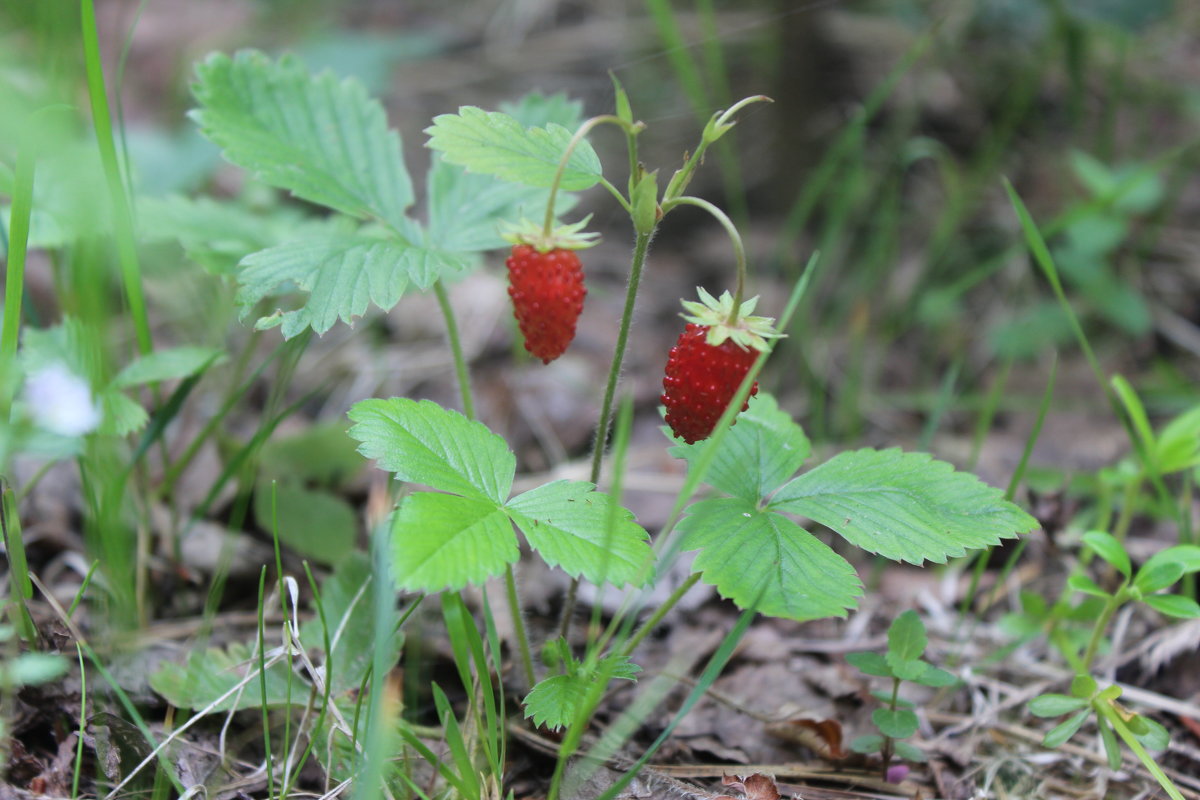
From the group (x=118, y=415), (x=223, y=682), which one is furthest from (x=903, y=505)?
(x=118, y=415)

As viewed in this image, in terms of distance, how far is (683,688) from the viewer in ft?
5.31

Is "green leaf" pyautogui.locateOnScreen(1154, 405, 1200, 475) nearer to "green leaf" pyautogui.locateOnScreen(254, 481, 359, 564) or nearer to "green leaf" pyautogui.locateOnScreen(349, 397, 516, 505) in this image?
"green leaf" pyautogui.locateOnScreen(349, 397, 516, 505)

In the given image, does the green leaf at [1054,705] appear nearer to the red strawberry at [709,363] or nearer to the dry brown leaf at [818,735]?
the dry brown leaf at [818,735]

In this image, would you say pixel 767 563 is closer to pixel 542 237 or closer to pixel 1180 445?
pixel 542 237

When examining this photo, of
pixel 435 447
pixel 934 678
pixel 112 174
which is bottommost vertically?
pixel 934 678

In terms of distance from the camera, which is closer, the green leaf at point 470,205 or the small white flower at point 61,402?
the small white flower at point 61,402

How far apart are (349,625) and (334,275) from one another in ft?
1.82

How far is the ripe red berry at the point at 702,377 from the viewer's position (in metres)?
1.19

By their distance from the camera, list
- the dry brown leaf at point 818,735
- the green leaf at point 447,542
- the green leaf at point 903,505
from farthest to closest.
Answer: the dry brown leaf at point 818,735 < the green leaf at point 903,505 < the green leaf at point 447,542

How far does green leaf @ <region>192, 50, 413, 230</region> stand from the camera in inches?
63.4

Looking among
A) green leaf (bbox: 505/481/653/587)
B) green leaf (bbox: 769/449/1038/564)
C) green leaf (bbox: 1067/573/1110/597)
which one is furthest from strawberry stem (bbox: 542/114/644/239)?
green leaf (bbox: 1067/573/1110/597)

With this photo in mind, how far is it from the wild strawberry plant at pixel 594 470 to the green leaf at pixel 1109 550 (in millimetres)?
258

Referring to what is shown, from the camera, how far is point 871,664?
1389mm

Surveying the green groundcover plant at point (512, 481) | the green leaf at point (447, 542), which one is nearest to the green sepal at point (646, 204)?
the green groundcover plant at point (512, 481)
